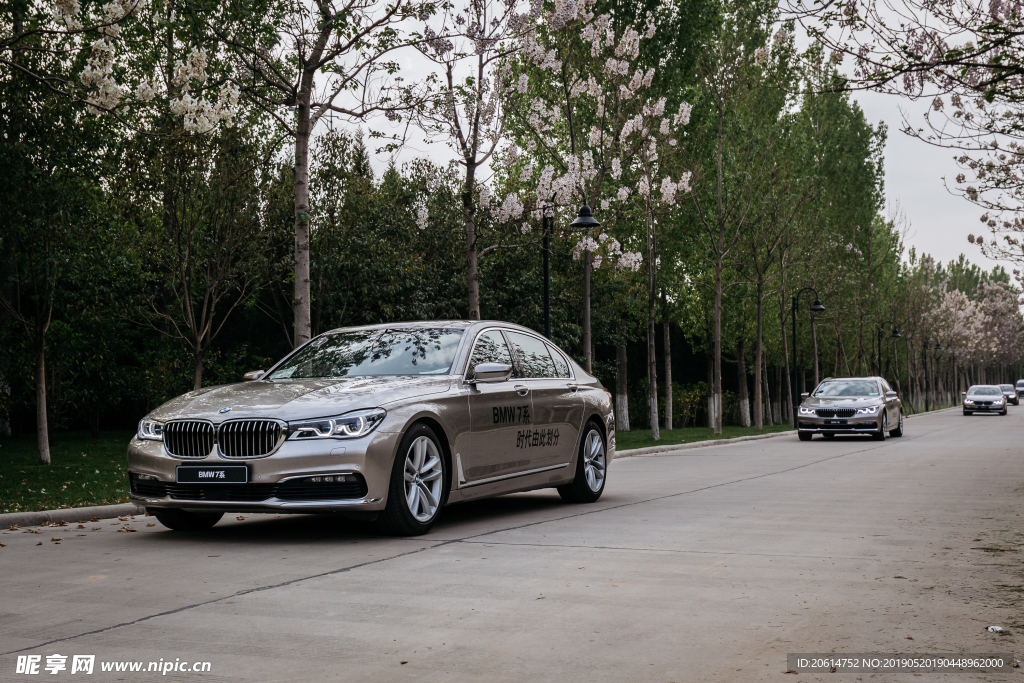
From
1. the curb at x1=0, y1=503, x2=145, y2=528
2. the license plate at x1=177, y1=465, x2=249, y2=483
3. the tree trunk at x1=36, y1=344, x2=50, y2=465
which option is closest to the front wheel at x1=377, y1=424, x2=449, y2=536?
the license plate at x1=177, y1=465, x2=249, y2=483

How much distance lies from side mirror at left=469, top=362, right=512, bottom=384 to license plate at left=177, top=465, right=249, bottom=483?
2154mm

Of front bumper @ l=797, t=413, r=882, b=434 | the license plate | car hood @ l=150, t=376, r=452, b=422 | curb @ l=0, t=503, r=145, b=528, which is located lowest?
front bumper @ l=797, t=413, r=882, b=434

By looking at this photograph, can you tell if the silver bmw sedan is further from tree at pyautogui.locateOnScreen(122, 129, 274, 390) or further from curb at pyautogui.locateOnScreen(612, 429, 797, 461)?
tree at pyautogui.locateOnScreen(122, 129, 274, 390)

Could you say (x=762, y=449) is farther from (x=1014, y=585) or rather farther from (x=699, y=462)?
(x=1014, y=585)

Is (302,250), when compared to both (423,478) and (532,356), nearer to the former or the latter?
(532,356)

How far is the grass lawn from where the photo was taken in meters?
11.7

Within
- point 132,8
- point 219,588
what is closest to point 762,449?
point 132,8

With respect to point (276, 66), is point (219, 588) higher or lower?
lower

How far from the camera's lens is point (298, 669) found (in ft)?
14.8

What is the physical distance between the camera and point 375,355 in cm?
947

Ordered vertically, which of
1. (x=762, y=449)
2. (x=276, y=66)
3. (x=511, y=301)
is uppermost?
(x=276, y=66)

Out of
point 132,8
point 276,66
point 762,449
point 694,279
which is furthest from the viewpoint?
point 694,279

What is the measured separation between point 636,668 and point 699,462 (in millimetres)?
14822

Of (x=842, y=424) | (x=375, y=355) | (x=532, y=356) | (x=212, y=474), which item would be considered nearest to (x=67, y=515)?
(x=212, y=474)
